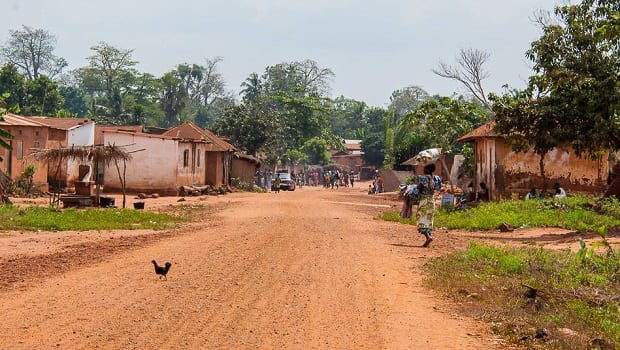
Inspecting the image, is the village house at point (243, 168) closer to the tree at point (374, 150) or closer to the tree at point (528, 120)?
the tree at point (374, 150)

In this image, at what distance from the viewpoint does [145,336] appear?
23.4 ft

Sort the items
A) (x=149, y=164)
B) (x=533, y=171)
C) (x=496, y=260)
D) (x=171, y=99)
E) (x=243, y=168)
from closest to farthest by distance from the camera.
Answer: (x=496, y=260), (x=533, y=171), (x=149, y=164), (x=243, y=168), (x=171, y=99)

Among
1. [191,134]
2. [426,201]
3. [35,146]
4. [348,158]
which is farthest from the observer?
[348,158]

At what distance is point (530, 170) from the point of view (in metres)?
32.3

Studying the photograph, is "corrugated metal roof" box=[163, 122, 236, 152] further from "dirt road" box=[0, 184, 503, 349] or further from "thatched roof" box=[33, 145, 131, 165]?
"dirt road" box=[0, 184, 503, 349]

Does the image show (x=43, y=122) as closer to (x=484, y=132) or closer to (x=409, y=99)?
(x=484, y=132)

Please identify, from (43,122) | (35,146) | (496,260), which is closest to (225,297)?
(496,260)

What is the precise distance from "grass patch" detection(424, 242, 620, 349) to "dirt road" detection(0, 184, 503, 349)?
0.42 metres

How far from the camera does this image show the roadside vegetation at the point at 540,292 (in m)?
7.81

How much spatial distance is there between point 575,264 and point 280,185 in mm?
49481

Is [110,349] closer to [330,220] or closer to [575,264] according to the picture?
[575,264]

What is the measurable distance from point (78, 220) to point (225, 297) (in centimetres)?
1313

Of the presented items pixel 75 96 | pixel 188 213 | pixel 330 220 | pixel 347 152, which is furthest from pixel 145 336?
pixel 75 96

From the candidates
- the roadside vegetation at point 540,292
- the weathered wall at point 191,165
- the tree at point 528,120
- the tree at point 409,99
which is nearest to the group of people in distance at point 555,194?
the tree at point 528,120
